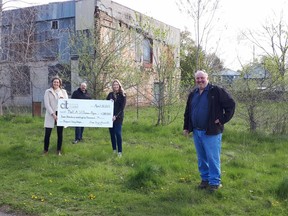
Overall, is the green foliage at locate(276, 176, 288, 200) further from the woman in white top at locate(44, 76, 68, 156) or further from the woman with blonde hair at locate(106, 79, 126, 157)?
the woman in white top at locate(44, 76, 68, 156)

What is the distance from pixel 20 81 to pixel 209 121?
16891mm

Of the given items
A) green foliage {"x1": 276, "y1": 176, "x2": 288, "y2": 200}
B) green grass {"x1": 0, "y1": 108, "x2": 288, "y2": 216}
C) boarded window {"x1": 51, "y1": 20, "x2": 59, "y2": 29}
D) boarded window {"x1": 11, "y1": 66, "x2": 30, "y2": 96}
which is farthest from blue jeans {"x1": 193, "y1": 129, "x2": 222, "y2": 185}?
boarded window {"x1": 51, "y1": 20, "x2": 59, "y2": 29}

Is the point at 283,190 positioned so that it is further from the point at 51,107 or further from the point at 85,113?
the point at 51,107

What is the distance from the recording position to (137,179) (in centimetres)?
627

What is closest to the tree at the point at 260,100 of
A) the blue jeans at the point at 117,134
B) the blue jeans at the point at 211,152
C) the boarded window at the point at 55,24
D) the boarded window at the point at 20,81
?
the blue jeans at the point at 117,134

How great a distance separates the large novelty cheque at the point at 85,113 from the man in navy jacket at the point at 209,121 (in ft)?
10.1

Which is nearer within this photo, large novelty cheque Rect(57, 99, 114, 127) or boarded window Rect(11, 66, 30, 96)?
large novelty cheque Rect(57, 99, 114, 127)

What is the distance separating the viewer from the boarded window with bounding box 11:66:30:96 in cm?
1759

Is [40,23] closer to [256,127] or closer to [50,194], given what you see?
[256,127]

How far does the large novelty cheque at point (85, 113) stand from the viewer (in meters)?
8.59

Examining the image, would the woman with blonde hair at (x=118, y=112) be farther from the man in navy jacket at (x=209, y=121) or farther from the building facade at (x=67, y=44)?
the building facade at (x=67, y=44)

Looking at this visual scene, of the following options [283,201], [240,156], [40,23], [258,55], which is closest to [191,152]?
[240,156]

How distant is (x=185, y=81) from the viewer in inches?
540

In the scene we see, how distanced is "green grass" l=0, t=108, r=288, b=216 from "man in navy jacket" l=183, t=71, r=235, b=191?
365mm
